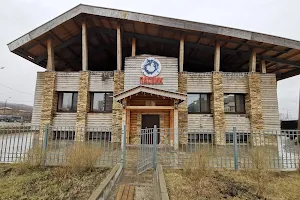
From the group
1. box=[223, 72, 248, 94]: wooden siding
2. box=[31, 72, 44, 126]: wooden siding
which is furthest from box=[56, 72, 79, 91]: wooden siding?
box=[223, 72, 248, 94]: wooden siding

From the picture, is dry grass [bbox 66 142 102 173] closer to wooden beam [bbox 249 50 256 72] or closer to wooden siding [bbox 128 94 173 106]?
wooden siding [bbox 128 94 173 106]

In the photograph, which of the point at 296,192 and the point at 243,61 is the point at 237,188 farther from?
the point at 243,61

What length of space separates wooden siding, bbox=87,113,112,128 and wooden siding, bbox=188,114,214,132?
5.72m

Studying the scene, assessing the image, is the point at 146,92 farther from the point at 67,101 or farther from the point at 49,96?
the point at 49,96

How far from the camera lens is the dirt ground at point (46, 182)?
545 cm

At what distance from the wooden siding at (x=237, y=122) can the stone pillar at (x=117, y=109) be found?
7.58m

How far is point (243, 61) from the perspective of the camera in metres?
17.4

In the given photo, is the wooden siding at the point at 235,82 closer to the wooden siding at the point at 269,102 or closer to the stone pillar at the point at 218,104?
the stone pillar at the point at 218,104

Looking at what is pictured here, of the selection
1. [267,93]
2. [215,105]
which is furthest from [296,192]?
[267,93]

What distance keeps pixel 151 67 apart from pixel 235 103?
6.77 meters

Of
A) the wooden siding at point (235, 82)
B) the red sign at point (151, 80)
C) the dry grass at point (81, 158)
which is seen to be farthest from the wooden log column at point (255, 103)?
the dry grass at point (81, 158)

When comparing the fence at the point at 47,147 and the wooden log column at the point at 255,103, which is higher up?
the wooden log column at the point at 255,103

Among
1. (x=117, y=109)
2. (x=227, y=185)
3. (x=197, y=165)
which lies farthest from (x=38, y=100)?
(x=227, y=185)

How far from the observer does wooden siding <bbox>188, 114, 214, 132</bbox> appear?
13492mm
